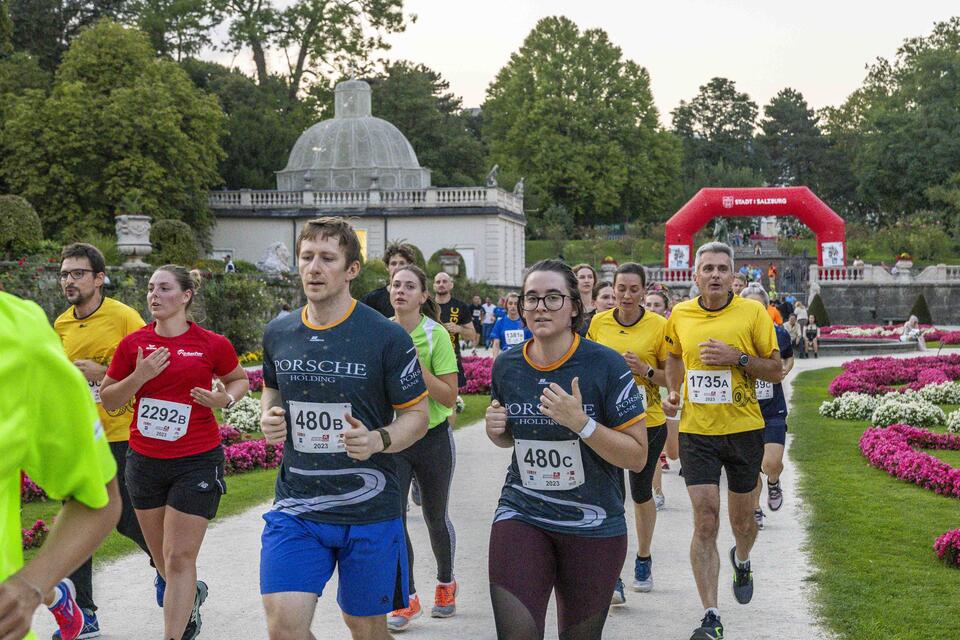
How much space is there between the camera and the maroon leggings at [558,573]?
445cm

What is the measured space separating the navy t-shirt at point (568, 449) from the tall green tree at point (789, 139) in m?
93.7

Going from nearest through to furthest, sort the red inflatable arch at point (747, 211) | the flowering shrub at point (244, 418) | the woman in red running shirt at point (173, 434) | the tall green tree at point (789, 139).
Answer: the woman in red running shirt at point (173, 434)
the flowering shrub at point (244, 418)
the red inflatable arch at point (747, 211)
the tall green tree at point (789, 139)

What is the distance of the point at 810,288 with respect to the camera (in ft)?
163

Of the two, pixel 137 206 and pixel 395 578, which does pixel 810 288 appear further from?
pixel 395 578

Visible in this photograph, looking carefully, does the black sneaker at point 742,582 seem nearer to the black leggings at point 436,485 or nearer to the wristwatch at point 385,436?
the black leggings at point 436,485

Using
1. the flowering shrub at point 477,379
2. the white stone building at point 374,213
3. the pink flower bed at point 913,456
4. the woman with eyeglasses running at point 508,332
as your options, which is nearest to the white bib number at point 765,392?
the pink flower bed at point 913,456

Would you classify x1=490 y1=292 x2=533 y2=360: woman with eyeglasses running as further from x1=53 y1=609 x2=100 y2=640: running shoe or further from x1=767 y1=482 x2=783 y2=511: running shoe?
x1=53 y1=609 x2=100 y2=640: running shoe

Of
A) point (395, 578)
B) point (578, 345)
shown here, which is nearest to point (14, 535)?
point (395, 578)

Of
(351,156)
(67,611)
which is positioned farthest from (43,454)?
(351,156)

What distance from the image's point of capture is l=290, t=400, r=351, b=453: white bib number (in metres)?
4.57

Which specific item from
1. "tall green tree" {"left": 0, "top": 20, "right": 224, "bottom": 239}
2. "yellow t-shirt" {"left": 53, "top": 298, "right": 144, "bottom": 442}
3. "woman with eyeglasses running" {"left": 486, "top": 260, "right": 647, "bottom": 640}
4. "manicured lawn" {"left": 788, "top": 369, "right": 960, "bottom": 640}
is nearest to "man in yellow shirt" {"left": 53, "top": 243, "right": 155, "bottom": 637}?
"yellow t-shirt" {"left": 53, "top": 298, "right": 144, "bottom": 442}

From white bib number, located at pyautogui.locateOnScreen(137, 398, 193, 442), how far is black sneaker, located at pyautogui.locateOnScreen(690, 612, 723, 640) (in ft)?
9.51

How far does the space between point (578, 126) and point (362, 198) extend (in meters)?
19.4

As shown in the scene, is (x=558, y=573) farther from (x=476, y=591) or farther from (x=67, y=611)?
(x=476, y=591)
